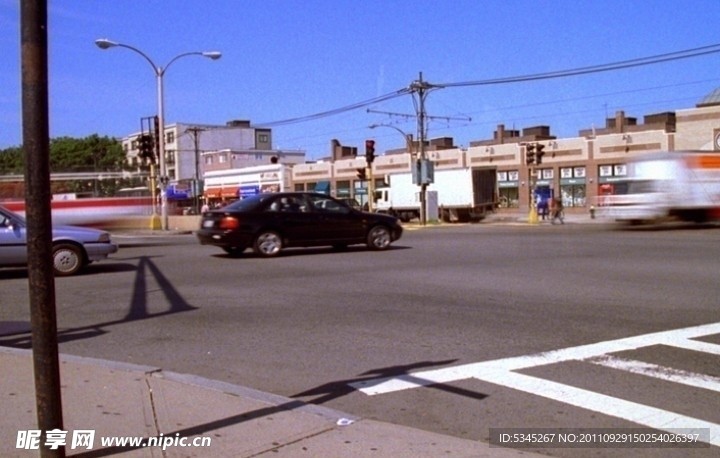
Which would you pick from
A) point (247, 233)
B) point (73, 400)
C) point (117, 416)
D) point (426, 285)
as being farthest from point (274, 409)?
point (247, 233)

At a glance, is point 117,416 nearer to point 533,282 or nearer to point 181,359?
point 181,359

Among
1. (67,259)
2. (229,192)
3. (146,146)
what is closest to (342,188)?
(229,192)

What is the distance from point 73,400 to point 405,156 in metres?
71.6

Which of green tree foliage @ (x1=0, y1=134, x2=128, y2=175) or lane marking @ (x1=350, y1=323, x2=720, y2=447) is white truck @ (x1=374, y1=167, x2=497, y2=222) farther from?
green tree foliage @ (x1=0, y1=134, x2=128, y2=175)

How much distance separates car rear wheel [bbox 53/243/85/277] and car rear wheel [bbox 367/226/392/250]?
24.5ft

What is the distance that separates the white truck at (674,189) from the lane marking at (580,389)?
23.6m

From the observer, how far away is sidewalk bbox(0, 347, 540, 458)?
4809 mm

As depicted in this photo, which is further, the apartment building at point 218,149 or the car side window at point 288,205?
Answer: the apartment building at point 218,149

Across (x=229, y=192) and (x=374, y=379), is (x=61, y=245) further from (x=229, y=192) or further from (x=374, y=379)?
(x=229, y=192)

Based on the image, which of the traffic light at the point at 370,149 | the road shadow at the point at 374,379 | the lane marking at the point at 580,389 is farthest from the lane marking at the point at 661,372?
the traffic light at the point at 370,149

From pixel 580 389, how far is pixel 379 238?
44.3ft

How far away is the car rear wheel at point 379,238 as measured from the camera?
19578 mm

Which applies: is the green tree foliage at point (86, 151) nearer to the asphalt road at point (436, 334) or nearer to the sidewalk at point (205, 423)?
the asphalt road at point (436, 334)

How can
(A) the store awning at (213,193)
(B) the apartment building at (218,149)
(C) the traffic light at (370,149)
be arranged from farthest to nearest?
(B) the apartment building at (218,149), (A) the store awning at (213,193), (C) the traffic light at (370,149)
